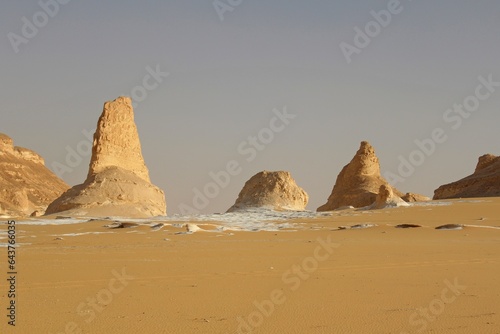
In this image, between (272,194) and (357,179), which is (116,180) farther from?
(357,179)

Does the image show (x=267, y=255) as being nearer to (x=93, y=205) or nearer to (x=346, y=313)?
(x=346, y=313)

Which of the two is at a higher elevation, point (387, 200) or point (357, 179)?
point (357, 179)

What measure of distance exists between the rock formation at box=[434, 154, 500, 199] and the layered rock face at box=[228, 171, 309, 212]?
17.6 meters

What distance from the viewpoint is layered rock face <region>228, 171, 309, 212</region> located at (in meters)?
38.0

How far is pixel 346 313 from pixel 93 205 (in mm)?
28044

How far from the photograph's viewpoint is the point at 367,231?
14.9 m

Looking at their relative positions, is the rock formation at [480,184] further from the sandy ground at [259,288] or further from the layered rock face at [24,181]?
the layered rock face at [24,181]

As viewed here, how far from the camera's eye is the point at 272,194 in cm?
3850

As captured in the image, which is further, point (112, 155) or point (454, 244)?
point (112, 155)

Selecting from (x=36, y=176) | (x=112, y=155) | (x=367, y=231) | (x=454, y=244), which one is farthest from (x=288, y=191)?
(x=36, y=176)

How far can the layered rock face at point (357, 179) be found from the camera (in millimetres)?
50312

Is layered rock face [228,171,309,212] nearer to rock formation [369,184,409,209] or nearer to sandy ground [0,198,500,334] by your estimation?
rock formation [369,184,409,209]

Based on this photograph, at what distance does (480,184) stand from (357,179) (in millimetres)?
10947

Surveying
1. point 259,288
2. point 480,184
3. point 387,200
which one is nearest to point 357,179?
point 480,184
